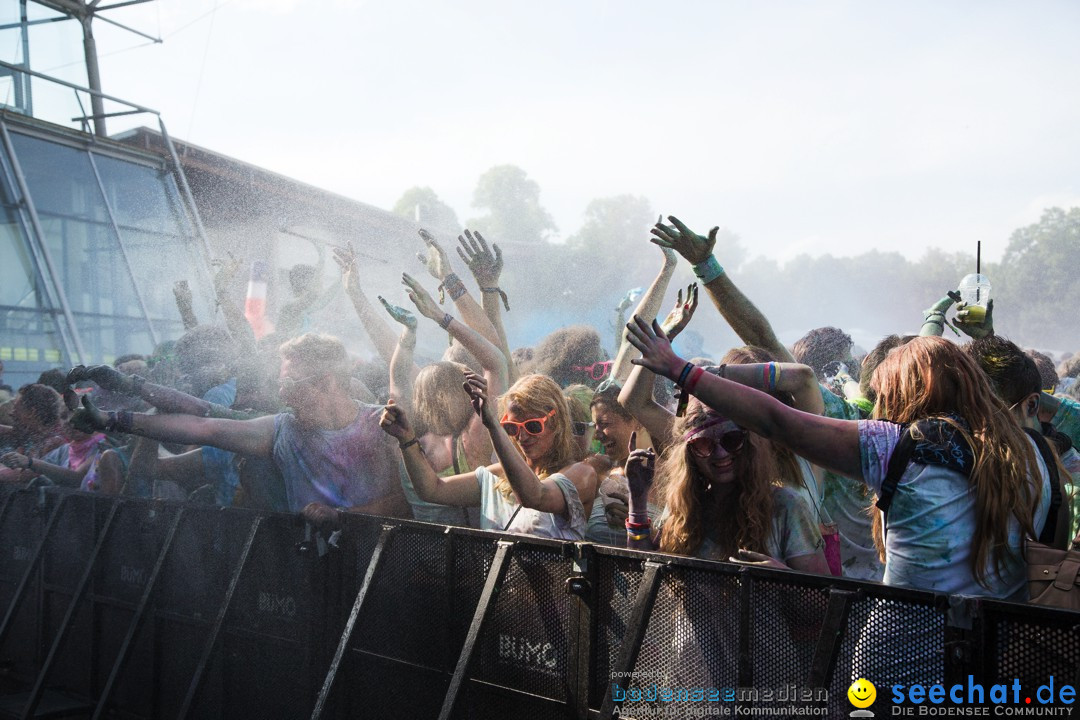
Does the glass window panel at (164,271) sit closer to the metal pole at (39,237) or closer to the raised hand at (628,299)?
the metal pole at (39,237)

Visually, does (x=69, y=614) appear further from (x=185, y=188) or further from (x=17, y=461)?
(x=185, y=188)

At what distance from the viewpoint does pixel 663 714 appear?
7.54 ft

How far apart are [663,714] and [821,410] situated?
3.71ft

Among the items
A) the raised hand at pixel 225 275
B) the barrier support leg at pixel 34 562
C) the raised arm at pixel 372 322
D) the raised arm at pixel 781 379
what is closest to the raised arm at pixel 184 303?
the raised hand at pixel 225 275

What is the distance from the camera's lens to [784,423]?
216 centimetres

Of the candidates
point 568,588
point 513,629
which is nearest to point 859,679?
point 568,588

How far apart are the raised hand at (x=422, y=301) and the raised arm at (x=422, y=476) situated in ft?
3.53

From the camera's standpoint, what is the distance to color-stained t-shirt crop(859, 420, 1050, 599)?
2111 mm

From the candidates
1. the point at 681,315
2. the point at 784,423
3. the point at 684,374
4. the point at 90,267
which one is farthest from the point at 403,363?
the point at 90,267

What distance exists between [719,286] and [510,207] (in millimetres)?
19433

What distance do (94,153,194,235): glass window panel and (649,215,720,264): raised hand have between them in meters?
8.53

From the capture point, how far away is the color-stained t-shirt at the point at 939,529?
2111mm

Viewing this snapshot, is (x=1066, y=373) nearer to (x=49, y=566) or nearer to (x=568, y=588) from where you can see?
(x=568, y=588)

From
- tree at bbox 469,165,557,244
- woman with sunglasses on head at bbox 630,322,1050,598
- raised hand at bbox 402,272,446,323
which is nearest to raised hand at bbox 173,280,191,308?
raised hand at bbox 402,272,446,323
